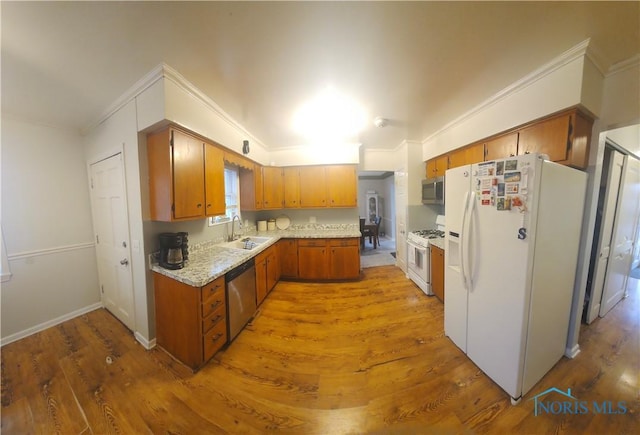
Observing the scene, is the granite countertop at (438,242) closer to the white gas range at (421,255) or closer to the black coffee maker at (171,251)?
the white gas range at (421,255)

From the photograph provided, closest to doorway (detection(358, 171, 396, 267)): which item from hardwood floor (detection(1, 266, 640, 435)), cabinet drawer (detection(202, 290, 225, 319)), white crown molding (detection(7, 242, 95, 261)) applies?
hardwood floor (detection(1, 266, 640, 435))

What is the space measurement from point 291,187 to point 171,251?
227cm

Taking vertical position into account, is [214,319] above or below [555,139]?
below

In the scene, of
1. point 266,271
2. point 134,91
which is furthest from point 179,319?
point 134,91

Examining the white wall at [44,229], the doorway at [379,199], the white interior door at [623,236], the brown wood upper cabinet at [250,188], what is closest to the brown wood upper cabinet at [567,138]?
the white interior door at [623,236]

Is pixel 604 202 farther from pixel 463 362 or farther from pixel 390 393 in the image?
Result: pixel 390 393

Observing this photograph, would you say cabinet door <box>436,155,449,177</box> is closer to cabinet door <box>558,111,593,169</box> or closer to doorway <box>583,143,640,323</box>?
cabinet door <box>558,111,593,169</box>

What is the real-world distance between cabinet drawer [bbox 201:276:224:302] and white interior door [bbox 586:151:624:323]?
13.2 feet

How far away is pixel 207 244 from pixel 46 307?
1.95 meters

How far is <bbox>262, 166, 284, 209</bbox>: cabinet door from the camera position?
3.58m

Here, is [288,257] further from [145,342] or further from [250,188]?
[145,342]

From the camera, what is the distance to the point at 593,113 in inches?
62.6

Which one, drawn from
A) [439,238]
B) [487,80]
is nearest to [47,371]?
[439,238]

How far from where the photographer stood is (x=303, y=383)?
1.57 meters
